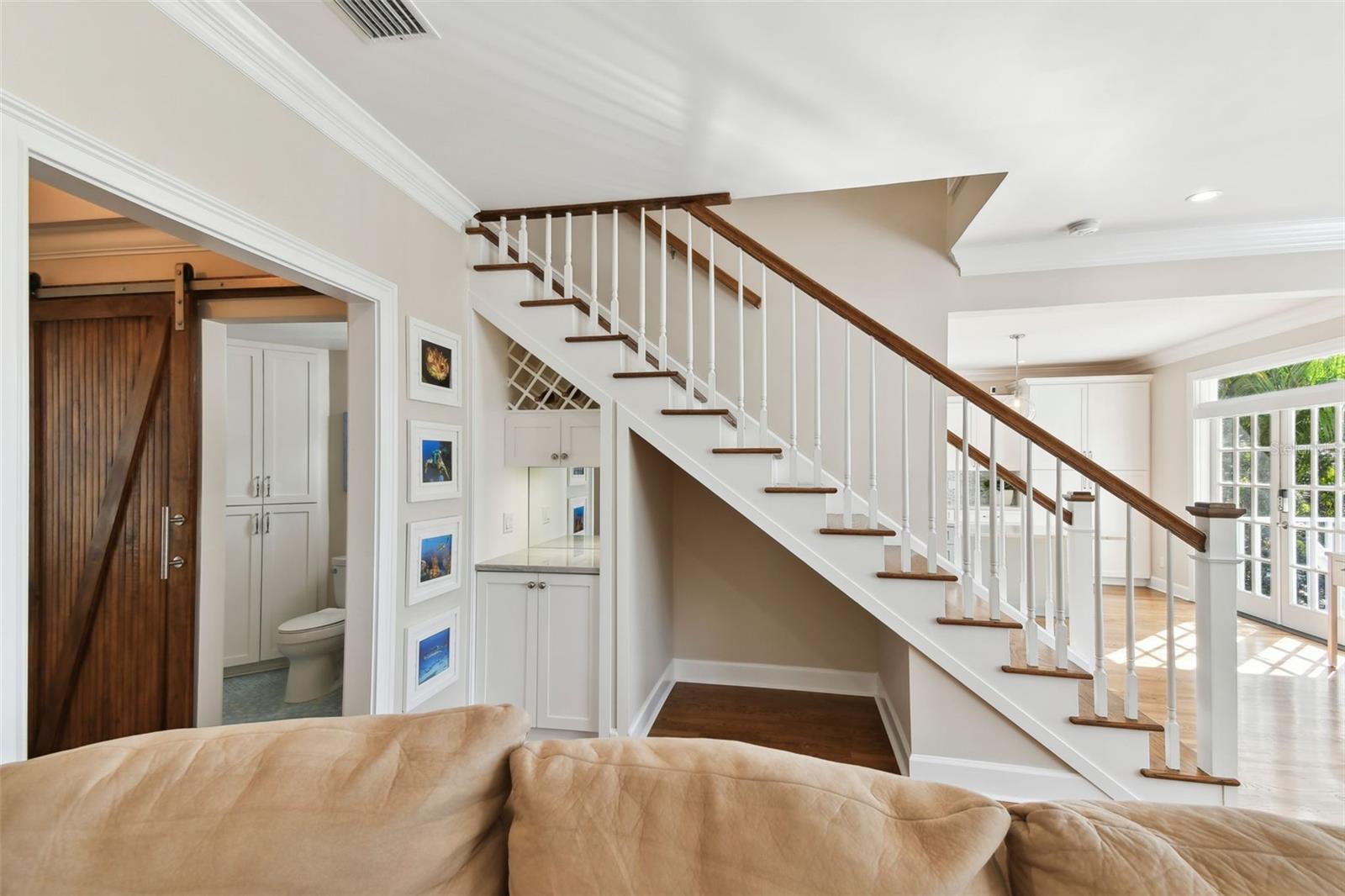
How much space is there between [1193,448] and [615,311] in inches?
230

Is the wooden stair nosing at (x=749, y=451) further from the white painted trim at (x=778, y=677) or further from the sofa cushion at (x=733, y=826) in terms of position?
the sofa cushion at (x=733, y=826)

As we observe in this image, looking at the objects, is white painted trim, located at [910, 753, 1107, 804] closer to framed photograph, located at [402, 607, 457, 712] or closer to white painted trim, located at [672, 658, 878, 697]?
white painted trim, located at [672, 658, 878, 697]

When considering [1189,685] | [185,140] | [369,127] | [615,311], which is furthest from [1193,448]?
[185,140]

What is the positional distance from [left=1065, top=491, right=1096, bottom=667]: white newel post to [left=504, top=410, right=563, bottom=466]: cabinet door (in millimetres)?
2639

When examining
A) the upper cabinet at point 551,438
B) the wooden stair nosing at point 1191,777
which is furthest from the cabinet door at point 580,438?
the wooden stair nosing at point 1191,777

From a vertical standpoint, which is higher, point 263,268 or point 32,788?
point 263,268

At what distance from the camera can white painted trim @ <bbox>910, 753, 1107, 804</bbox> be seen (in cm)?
212

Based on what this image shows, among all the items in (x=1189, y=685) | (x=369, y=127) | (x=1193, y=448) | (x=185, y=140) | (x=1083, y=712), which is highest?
(x=369, y=127)

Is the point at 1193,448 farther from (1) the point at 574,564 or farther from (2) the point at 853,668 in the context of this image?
(1) the point at 574,564

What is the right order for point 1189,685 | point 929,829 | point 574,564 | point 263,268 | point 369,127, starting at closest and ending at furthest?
1. point 929,829
2. point 263,268
3. point 369,127
4. point 574,564
5. point 1189,685

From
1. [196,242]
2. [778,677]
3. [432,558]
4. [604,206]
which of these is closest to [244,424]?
[432,558]

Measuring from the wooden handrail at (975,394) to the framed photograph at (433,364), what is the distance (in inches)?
51.4

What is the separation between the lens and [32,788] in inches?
33.7

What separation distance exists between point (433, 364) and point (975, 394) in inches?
89.1
